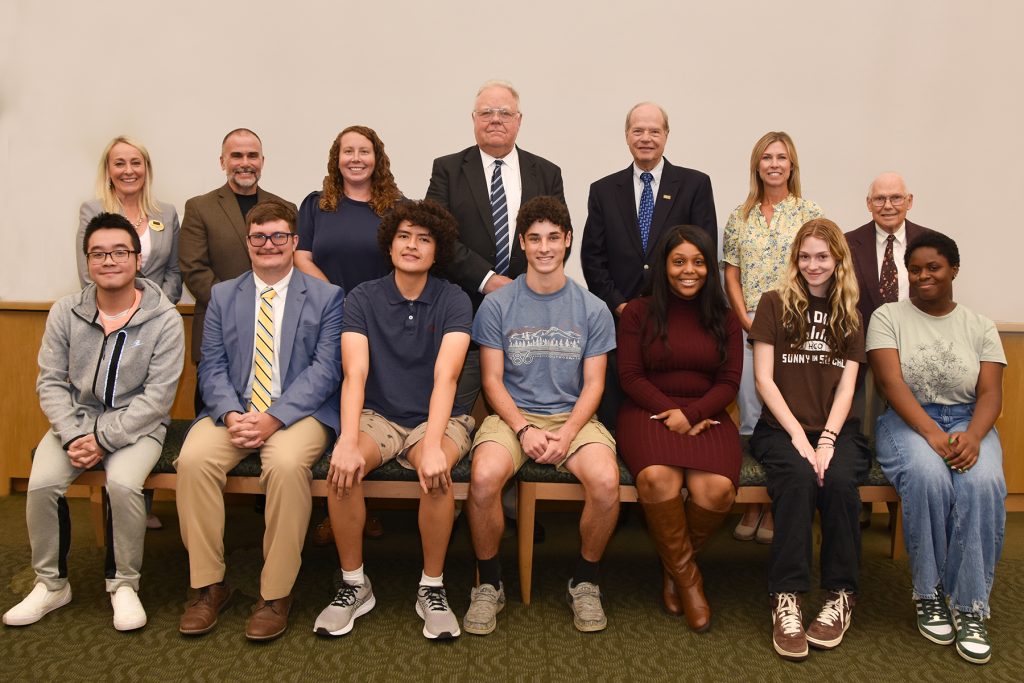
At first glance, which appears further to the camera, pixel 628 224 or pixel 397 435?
pixel 628 224

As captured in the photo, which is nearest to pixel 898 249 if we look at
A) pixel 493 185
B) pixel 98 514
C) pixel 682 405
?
pixel 682 405

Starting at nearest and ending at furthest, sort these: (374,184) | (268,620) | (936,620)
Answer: (268,620) → (936,620) → (374,184)

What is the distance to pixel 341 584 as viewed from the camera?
92.8 inches

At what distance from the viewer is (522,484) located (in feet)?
7.86

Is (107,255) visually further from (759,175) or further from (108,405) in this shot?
(759,175)

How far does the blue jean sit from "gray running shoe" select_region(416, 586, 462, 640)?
1462 mm

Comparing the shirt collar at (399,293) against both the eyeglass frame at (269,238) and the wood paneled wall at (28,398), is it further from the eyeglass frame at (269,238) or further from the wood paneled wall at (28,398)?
the wood paneled wall at (28,398)

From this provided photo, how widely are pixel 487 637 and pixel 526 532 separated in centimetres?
36

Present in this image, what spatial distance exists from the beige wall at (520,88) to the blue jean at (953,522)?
2.17 m

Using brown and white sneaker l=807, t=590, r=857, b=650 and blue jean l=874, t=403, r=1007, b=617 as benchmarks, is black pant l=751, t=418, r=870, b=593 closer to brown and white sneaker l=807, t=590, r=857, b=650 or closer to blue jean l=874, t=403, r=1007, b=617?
brown and white sneaker l=807, t=590, r=857, b=650

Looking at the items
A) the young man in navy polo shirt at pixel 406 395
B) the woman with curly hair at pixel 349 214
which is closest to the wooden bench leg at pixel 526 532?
the young man in navy polo shirt at pixel 406 395

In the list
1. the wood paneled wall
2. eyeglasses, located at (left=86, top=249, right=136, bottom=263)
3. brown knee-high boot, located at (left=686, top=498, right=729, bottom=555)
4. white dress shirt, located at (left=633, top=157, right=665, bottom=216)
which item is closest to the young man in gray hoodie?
eyeglasses, located at (left=86, top=249, right=136, bottom=263)

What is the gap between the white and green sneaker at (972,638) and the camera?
2.11m

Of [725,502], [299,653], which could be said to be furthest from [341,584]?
[725,502]
